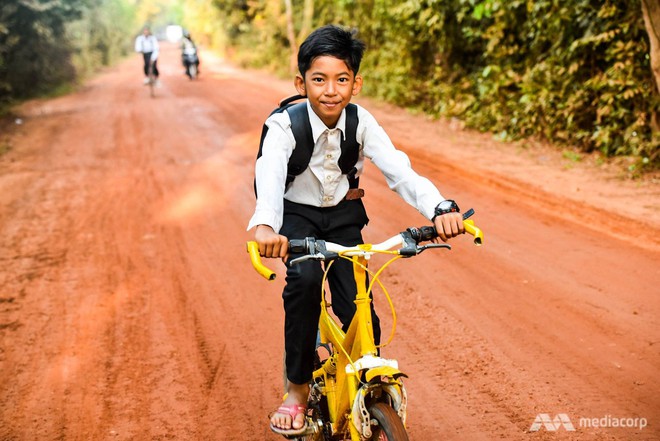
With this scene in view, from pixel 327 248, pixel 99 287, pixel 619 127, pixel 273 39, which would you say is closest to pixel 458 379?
pixel 327 248

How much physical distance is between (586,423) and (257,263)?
2.07 meters

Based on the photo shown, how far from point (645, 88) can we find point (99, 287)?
6.67m

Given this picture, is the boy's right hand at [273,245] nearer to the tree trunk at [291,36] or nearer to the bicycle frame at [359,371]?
the bicycle frame at [359,371]

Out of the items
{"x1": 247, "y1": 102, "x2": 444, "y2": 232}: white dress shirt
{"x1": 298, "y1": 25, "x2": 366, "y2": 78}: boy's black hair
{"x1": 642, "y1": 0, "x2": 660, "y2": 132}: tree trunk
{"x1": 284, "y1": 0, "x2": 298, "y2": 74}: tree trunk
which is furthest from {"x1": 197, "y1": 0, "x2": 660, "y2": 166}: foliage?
{"x1": 284, "y1": 0, "x2": 298, "y2": 74}: tree trunk

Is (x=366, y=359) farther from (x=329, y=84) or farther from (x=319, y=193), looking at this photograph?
(x=329, y=84)

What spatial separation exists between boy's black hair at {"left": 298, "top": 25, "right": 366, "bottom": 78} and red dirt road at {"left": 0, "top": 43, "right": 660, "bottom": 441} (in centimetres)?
191

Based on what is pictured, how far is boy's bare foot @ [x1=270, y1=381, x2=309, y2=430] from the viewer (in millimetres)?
3010

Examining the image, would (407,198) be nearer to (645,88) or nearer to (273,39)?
(645,88)

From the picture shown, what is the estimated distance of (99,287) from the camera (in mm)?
5770

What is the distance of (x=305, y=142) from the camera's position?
2.96m

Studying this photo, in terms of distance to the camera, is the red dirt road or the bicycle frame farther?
the red dirt road

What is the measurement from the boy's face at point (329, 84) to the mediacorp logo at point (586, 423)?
1.90m

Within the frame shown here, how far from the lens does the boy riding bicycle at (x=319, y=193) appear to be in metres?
2.82

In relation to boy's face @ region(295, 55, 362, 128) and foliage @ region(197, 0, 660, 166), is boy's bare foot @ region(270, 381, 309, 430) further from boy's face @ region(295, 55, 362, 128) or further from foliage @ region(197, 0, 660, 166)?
foliage @ region(197, 0, 660, 166)
